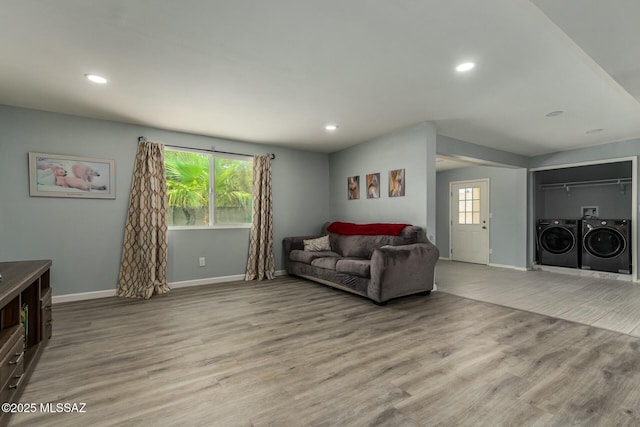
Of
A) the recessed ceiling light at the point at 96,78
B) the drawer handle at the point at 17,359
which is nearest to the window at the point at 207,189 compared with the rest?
the recessed ceiling light at the point at 96,78

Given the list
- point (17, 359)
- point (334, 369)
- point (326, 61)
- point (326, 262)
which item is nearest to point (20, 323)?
point (17, 359)

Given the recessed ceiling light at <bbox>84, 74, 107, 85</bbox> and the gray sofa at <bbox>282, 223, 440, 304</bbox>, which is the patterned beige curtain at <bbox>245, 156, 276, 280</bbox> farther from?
the recessed ceiling light at <bbox>84, 74, 107, 85</bbox>

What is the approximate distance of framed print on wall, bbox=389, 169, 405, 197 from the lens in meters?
4.57

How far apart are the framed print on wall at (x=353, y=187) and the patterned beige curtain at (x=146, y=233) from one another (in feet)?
9.99

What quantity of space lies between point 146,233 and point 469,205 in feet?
21.8

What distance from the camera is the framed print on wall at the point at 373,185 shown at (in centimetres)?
502

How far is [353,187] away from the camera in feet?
18.2

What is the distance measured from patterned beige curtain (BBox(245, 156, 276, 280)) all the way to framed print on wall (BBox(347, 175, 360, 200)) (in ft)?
4.75

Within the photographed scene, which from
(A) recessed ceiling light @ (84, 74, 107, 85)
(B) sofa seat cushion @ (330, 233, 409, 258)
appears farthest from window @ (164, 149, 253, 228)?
(A) recessed ceiling light @ (84, 74, 107, 85)

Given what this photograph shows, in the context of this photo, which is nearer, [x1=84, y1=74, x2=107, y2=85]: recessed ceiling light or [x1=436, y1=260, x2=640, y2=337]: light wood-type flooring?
[x1=84, y1=74, x2=107, y2=85]: recessed ceiling light

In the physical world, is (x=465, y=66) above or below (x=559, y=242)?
above

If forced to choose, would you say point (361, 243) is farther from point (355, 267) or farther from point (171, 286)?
point (171, 286)

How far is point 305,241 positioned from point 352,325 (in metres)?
2.50

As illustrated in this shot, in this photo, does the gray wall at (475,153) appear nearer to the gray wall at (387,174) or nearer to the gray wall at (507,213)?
the gray wall at (507,213)
